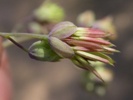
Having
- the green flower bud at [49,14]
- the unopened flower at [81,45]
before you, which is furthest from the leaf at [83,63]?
the green flower bud at [49,14]

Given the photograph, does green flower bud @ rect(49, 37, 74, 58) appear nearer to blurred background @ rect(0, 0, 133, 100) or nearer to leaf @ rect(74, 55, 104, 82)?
leaf @ rect(74, 55, 104, 82)

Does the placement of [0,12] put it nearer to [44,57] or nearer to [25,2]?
[25,2]

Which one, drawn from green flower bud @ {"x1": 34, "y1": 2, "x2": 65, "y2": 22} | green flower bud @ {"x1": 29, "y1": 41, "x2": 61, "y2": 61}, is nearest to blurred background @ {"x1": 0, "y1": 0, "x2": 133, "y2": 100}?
green flower bud @ {"x1": 34, "y1": 2, "x2": 65, "y2": 22}

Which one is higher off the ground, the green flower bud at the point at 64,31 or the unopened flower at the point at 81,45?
the green flower bud at the point at 64,31

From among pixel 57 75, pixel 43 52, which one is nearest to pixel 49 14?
pixel 43 52

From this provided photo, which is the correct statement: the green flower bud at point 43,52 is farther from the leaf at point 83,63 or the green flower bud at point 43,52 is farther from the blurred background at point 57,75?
the blurred background at point 57,75

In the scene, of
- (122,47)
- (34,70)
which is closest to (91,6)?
(122,47)

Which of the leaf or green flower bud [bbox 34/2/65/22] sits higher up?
green flower bud [bbox 34/2/65/22]

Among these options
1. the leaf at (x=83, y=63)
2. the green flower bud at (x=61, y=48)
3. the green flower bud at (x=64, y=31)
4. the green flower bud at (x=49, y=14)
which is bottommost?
the leaf at (x=83, y=63)
